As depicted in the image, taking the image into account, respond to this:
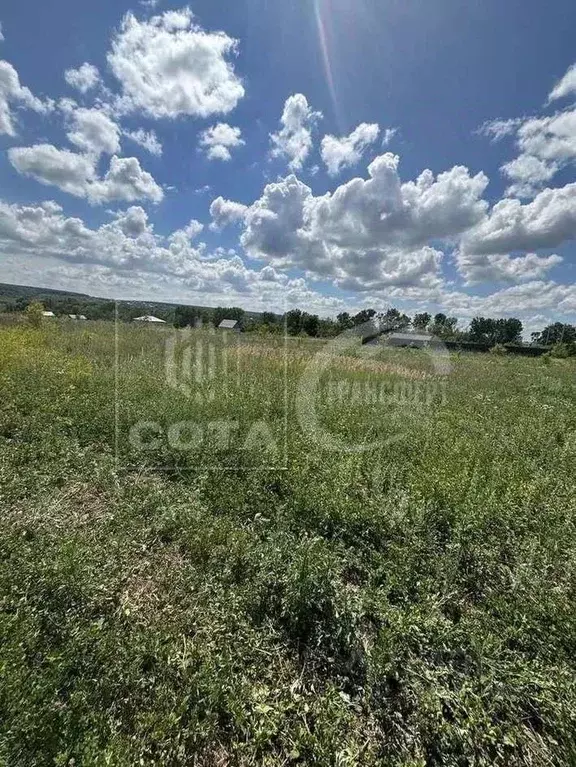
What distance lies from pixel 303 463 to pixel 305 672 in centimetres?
191

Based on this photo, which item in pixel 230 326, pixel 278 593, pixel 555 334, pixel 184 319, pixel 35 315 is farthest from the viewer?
pixel 555 334

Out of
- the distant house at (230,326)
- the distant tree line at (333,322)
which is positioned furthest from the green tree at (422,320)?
the distant house at (230,326)

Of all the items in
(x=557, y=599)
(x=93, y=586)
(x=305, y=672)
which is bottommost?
(x=305, y=672)

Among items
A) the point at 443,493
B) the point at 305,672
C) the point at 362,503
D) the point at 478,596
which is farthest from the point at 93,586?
the point at 443,493

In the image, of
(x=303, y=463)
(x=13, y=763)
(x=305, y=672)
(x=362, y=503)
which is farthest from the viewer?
(x=303, y=463)

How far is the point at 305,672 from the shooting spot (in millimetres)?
1770

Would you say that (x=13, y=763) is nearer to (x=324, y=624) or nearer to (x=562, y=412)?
(x=324, y=624)

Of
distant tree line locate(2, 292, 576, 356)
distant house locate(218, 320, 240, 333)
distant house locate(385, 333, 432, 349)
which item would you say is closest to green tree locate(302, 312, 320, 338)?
distant tree line locate(2, 292, 576, 356)

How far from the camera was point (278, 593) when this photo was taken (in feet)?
7.05

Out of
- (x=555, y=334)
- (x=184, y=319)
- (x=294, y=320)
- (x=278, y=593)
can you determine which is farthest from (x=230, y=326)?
(x=555, y=334)

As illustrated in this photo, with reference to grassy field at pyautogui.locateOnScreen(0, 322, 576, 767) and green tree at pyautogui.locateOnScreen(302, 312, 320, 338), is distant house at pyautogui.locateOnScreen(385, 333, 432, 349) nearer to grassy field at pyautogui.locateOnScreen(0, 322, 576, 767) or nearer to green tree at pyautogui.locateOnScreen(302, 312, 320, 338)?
green tree at pyautogui.locateOnScreen(302, 312, 320, 338)

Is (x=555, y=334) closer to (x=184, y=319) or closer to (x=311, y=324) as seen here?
(x=311, y=324)

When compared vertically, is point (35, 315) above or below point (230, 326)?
above

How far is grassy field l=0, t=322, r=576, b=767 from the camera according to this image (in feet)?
4.82
